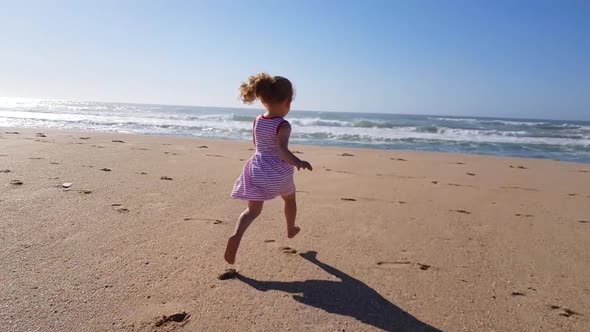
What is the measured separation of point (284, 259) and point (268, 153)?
641 millimetres

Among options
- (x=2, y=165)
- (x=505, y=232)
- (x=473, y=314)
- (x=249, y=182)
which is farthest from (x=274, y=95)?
(x=2, y=165)

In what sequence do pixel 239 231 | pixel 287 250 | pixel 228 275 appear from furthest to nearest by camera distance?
pixel 287 250, pixel 239 231, pixel 228 275

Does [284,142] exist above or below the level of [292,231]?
above

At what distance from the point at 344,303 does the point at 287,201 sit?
842 millimetres

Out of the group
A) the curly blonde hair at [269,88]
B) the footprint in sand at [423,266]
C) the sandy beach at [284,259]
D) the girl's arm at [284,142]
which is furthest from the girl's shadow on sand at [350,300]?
Answer: the curly blonde hair at [269,88]

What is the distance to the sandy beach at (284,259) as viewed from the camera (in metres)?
1.88

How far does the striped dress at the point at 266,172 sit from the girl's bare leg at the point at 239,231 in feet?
0.18

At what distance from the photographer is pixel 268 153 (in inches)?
102

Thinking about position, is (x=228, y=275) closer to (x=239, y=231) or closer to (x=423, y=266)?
(x=239, y=231)

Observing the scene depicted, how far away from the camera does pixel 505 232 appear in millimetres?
3248

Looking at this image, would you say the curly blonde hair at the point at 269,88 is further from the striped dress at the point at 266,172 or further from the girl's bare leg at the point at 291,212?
the girl's bare leg at the point at 291,212

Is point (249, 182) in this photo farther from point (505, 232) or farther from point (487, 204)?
point (487, 204)

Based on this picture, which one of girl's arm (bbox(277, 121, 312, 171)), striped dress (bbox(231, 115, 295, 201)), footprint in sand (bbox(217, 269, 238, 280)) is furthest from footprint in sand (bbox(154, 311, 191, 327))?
girl's arm (bbox(277, 121, 312, 171))

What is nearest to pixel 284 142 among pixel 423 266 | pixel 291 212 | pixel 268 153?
pixel 268 153
